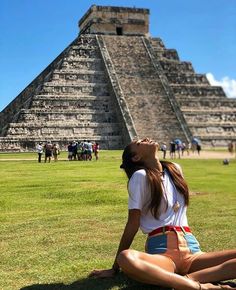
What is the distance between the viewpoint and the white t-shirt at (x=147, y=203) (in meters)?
5.06

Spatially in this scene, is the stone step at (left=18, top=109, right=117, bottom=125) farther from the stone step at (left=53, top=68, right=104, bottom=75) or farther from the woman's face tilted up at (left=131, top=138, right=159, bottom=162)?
the woman's face tilted up at (left=131, top=138, right=159, bottom=162)

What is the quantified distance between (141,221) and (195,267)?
72 cm

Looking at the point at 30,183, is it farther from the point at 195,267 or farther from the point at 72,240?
the point at 195,267

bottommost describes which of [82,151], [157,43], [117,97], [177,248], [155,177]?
[177,248]

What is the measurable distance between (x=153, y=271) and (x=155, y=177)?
968 millimetres

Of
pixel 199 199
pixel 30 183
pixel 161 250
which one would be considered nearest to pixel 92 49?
pixel 30 183

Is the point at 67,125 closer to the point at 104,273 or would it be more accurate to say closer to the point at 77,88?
the point at 77,88

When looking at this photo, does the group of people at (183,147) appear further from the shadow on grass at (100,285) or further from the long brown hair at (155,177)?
the shadow on grass at (100,285)

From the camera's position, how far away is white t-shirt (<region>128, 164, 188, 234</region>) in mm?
5062

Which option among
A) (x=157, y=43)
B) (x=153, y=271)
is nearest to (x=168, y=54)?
(x=157, y=43)

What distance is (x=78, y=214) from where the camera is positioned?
28.8ft

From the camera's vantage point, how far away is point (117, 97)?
3591cm

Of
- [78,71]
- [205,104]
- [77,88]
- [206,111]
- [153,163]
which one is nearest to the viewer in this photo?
[153,163]

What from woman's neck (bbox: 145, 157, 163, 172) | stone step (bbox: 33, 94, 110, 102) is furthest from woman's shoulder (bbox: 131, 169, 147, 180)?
stone step (bbox: 33, 94, 110, 102)
